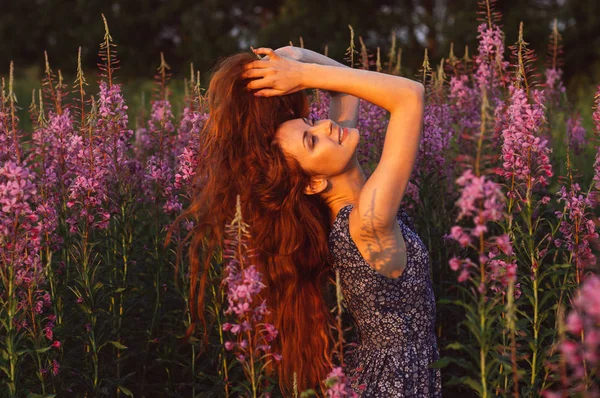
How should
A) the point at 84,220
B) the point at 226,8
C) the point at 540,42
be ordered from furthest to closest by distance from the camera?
1. the point at 226,8
2. the point at 540,42
3. the point at 84,220

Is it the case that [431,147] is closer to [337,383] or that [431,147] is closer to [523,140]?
[523,140]

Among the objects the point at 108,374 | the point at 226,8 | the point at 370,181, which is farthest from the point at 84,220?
the point at 226,8

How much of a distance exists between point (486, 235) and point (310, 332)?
6.34 ft

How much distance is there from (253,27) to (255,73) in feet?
61.1

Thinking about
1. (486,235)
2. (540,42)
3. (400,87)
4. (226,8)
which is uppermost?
(226,8)

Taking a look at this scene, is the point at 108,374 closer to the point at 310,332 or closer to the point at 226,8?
the point at 310,332

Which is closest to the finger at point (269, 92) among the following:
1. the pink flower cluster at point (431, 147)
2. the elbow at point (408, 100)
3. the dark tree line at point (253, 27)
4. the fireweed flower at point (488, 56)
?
the elbow at point (408, 100)

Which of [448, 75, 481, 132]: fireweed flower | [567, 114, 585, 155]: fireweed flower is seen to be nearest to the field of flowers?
[448, 75, 481, 132]: fireweed flower

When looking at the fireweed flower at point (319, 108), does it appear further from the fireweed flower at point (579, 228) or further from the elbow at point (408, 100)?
the fireweed flower at point (579, 228)

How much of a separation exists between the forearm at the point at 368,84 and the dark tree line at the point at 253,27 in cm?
1295

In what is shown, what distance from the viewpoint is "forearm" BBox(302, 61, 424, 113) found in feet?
10.3

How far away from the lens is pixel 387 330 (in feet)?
11.1

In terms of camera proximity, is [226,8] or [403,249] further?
[226,8]

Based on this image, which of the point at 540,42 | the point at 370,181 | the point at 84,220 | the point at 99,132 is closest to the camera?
the point at 370,181
